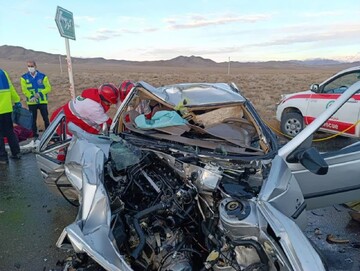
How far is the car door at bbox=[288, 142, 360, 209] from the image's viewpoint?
11.5ft

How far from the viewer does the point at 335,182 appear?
140 inches

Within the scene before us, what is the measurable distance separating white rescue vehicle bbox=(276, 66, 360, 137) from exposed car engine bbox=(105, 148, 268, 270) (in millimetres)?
4440

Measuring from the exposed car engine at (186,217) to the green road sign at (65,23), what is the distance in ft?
15.6

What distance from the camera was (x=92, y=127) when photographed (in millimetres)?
5160

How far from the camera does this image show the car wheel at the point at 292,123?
8289 mm

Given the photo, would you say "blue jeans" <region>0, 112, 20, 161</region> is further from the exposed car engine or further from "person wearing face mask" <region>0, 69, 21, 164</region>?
the exposed car engine

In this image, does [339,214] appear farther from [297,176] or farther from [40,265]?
[40,265]

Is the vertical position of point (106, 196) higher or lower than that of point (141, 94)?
lower

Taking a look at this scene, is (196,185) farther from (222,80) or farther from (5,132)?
(222,80)

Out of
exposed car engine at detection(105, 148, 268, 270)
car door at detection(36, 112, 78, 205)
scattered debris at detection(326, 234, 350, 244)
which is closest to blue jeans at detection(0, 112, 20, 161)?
car door at detection(36, 112, 78, 205)

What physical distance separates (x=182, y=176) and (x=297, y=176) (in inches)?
46.0

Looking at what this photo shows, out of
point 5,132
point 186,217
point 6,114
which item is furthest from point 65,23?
point 186,217

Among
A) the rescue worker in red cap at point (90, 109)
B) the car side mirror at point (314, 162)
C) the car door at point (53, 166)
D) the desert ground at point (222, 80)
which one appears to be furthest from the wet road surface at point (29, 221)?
the desert ground at point (222, 80)

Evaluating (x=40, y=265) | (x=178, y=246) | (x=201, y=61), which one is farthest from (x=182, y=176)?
(x=201, y=61)
